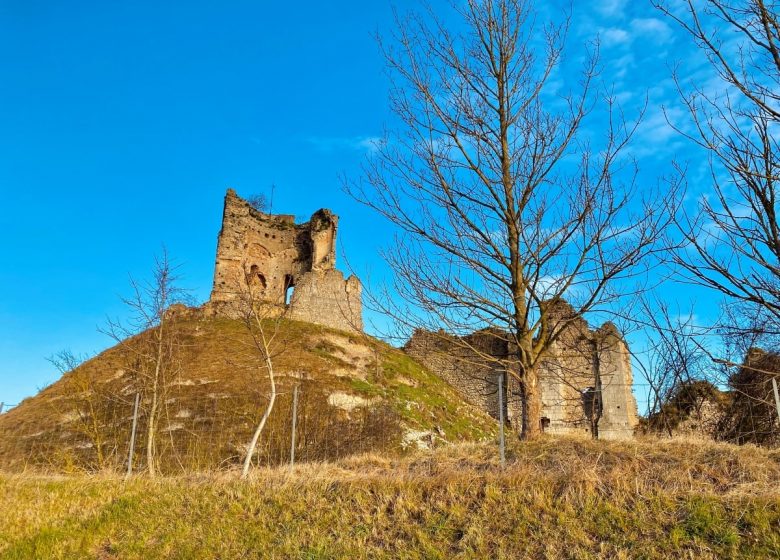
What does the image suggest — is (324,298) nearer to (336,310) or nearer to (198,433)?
(336,310)

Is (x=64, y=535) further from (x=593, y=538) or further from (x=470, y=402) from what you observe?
(x=470, y=402)

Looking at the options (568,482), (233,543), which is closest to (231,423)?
(233,543)

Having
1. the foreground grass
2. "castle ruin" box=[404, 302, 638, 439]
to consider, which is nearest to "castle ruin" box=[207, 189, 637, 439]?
"castle ruin" box=[404, 302, 638, 439]

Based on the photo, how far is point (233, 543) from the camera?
5.68 metres

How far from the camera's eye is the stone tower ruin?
996 inches

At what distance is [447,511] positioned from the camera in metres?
5.57

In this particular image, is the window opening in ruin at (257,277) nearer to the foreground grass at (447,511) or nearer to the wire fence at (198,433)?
the wire fence at (198,433)

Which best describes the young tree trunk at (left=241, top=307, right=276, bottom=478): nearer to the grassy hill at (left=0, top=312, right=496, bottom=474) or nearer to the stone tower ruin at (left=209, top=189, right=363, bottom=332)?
the grassy hill at (left=0, top=312, right=496, bottom=474)

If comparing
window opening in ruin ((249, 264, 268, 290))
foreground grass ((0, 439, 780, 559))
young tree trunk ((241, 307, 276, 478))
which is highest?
window opening in ruin ((249, 264, 268, 290))

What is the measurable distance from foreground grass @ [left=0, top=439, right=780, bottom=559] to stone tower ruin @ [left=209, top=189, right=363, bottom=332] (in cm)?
1599

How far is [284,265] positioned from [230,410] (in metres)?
16.9

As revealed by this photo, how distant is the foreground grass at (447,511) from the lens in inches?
184

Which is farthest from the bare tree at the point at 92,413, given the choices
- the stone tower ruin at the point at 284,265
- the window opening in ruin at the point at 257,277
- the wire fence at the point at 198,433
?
the window opening in ruin at the point at 257,277

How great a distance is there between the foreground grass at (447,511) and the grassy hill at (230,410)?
357 centimetres
